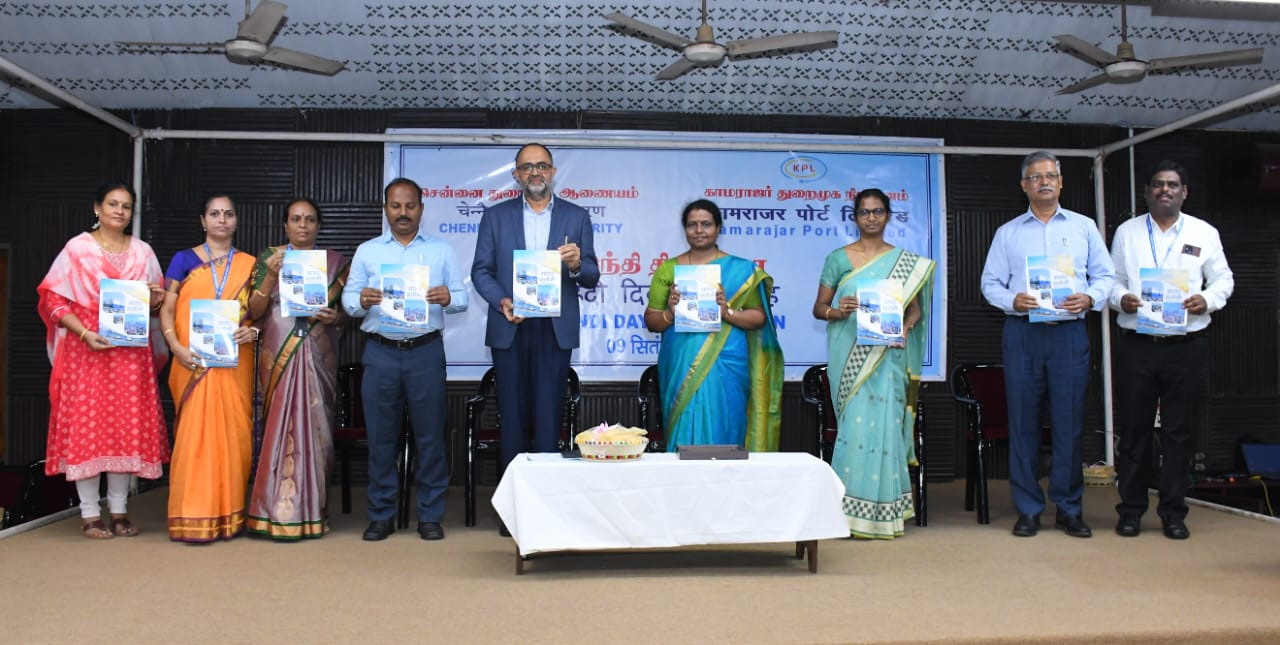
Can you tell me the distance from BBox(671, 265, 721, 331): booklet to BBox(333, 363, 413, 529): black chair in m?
1.59

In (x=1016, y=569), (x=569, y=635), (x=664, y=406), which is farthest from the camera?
(x=664, y=406)

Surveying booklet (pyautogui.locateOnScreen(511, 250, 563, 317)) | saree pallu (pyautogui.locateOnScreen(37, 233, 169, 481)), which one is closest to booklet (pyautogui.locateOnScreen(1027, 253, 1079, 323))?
booklet (pyautogui.locateOnScreen(511, 250, 563, 317))

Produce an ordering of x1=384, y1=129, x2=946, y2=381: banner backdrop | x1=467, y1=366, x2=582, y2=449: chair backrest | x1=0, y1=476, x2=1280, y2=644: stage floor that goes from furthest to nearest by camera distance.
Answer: x1=384, y1=129, x2=946, y2=381: banner backdrop < x1=467, y1=366, x2=582, y2=449: chair backrest < x1=0, y1=476, x2=1280, y2=644: stage floor

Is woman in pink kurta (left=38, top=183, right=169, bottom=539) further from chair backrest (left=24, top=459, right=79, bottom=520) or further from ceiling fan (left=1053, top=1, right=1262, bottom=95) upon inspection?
ceiling fan (left=1053, top=1, right=1262, bottom=95)

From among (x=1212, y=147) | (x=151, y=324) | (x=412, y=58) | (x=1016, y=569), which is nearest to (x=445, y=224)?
(x=412, y=58)

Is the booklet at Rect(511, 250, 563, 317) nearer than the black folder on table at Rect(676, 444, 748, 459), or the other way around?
the black folder on table at Rect(676, 444, 748, 459)

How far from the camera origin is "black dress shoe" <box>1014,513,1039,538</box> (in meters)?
4.71

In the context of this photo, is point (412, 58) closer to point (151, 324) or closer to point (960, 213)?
point (151, 324)

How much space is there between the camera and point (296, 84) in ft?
21.2

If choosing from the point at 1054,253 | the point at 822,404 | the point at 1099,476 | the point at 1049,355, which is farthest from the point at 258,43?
the point at 1099,476

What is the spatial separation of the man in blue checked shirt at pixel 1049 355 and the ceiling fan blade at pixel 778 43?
129 cm

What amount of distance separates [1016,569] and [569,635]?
2.02 meters

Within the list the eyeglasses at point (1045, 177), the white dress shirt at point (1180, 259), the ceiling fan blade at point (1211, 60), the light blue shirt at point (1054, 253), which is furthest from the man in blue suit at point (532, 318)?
the ceiling fan blade at point (1211, 60)

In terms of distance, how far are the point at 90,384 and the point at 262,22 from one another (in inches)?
78.3
